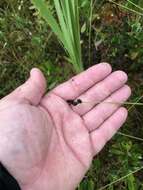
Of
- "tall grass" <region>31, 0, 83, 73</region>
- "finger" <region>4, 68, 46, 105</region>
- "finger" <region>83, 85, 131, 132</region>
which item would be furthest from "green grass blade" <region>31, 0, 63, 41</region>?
"finger" <region>83, 85, 131, 132</region>

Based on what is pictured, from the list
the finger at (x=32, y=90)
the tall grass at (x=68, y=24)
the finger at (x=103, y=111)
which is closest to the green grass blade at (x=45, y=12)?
the tall grass at (x=68, y=24)

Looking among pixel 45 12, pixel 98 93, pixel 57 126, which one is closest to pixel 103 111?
pixel 98 93

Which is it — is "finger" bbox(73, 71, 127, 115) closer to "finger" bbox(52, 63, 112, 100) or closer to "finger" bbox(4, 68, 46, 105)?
"finger" bbox(52, 63, 112, 100)

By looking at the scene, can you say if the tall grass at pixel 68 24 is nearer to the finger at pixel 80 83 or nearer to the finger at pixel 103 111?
the finger at pixel 80 83

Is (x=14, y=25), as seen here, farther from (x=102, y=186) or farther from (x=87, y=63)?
(x=102, y=186)

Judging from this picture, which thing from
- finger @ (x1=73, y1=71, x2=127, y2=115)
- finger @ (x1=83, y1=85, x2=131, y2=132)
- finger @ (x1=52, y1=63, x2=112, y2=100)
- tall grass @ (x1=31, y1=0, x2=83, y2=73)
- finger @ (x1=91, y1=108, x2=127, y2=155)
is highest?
tall grass @ (x1=31, y1=0, x2=83, y2=73)

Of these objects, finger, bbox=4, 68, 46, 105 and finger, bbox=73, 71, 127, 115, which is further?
finger, bbox=73, 71, 127, 115
